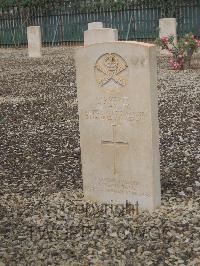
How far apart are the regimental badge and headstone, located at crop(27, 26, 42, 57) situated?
44.0ft

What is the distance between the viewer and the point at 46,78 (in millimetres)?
12531

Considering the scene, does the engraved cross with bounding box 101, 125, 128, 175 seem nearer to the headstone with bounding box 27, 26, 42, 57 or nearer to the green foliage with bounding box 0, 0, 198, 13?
the headstone with bounding box 27, 26, 42, 57

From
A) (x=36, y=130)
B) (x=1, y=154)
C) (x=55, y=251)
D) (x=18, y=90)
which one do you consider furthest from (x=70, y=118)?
(x=55, y=251)

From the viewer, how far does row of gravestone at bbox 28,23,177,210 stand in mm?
4262

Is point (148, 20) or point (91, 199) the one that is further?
point (148, 20)

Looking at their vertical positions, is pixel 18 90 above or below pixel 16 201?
above

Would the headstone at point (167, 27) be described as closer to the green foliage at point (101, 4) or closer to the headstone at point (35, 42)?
the headstone at point (35, 42)

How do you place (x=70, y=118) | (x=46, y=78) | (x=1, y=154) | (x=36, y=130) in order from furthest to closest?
1. (x=46, y=78)
2. (x=70, y=118)
3. (x=36, y=130)
4. (x=1, y=154)

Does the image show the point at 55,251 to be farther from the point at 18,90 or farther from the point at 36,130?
the point at 18,90

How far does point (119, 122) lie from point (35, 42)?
1371 centimetres

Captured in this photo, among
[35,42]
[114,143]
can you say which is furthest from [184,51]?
[114,143]

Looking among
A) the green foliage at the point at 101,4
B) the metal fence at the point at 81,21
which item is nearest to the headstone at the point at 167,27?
the metal fence at the point at 81,21

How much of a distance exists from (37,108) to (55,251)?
5.46 metres

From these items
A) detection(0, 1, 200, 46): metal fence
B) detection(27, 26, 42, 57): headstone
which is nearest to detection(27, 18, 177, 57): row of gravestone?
detection(27, 26, 42, 57): headstone
